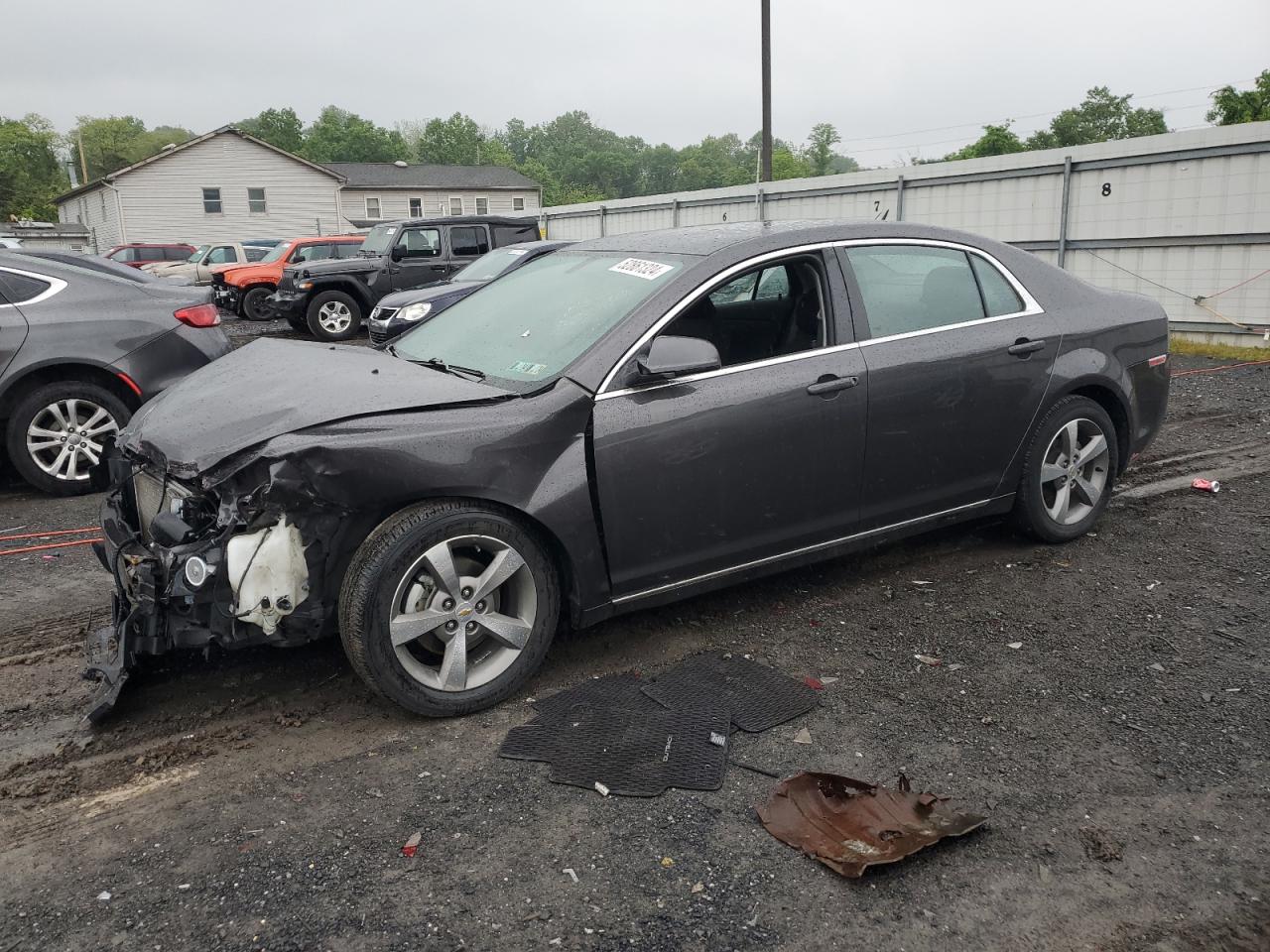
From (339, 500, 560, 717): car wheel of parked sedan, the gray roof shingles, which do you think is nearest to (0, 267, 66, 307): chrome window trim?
(339, 500, 560, 717): car wheel of parked sedan

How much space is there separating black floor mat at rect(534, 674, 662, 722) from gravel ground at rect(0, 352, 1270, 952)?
110mm

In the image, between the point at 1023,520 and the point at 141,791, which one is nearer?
the point at 141,791

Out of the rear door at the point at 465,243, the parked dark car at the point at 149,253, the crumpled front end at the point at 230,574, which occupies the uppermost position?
the parked dark car at the point at 149,253

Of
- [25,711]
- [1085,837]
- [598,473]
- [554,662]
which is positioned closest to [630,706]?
[554,662]

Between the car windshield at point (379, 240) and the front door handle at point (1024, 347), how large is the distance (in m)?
13.7

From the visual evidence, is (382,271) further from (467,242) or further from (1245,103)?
(1245,103)

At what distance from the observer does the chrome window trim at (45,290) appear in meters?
6.55

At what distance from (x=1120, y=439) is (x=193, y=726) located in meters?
4.69

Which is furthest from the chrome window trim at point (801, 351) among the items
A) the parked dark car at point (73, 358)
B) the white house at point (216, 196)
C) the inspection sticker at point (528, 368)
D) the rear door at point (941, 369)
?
the white house at point (216, 196)

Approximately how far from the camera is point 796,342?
4332 mm

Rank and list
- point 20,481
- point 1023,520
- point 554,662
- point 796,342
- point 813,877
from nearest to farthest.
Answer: point 813,877
point 554,662
point 796,342
point 1023,520
point 20,481

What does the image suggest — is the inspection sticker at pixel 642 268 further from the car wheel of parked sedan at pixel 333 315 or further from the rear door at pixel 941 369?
the car wheel of parked sedan at pixel 333 315

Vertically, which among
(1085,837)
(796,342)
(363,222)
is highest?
(363,222)

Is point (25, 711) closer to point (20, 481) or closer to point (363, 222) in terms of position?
point (20, 481)
